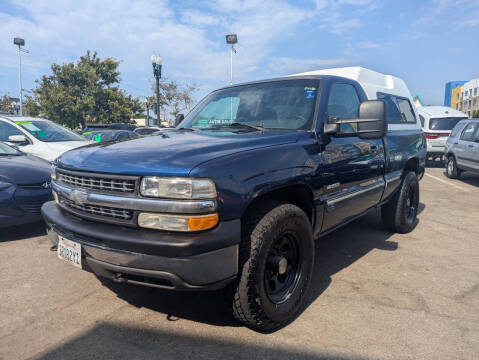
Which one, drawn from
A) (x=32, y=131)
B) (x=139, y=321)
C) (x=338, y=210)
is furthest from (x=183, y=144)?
(x=32, y=131)

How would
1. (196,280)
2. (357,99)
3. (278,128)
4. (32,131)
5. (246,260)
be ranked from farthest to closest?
1. (32,131)
2. (357,99)
3. (278,128)
4. (246,260)
5. (196,280)

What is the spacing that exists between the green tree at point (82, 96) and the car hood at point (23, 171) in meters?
28.6

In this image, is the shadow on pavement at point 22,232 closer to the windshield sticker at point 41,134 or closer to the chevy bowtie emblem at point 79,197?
the windshield sticker at point 41,134

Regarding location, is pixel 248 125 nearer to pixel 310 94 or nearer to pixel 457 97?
pixel 310 94

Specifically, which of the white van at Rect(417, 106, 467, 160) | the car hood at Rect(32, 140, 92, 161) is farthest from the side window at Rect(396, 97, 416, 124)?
the white van at Rect(417, 106, 467, 160)

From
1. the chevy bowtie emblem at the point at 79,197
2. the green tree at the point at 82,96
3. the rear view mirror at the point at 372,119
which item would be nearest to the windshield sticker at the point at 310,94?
the rear view mirror at the point at 372,119

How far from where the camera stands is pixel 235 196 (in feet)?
6.84

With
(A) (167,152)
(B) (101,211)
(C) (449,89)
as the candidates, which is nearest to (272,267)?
(A) (167,152)

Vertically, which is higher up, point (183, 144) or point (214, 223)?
point (183, 144)

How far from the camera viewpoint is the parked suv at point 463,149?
9.03m

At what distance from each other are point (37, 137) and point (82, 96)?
92.9 feet

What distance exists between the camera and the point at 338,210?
313 centimetres

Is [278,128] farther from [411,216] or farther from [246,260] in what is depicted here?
[411,216]

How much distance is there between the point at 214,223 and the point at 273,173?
580mm
